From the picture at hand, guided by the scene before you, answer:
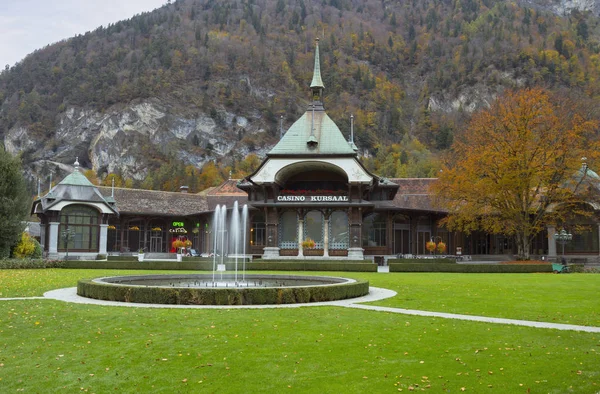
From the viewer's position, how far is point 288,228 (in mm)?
52188

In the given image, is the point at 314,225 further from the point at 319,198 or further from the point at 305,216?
the point at 319,198

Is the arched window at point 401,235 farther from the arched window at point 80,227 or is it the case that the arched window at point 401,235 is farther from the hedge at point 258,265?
the arched window at point 80,227

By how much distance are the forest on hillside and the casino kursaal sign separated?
235ft

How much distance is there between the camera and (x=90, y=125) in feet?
475

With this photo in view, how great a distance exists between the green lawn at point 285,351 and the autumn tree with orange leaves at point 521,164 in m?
27.9

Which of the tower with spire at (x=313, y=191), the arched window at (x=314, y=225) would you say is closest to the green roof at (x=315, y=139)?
the tower with spire at (x=313, y=191)

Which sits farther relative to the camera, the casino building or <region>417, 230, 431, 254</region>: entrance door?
<region>417, 230, 431, 254</region>: entrance door

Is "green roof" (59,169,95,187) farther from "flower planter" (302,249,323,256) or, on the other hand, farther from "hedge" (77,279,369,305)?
"hedge" (77,279,369,305)

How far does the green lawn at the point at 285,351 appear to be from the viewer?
29.0 feet

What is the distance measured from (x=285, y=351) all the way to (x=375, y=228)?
144ft

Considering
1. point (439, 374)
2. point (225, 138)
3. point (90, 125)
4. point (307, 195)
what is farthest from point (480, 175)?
point (90, 125)

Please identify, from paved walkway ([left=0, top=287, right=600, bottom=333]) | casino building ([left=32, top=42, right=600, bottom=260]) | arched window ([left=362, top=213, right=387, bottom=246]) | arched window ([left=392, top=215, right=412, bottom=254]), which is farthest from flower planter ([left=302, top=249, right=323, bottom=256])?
paved walkway ([left=0, top=287, right=600, bottom=333])

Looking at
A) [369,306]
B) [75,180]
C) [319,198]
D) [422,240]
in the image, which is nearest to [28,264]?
[75,180]

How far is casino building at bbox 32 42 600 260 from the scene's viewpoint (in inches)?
1994
